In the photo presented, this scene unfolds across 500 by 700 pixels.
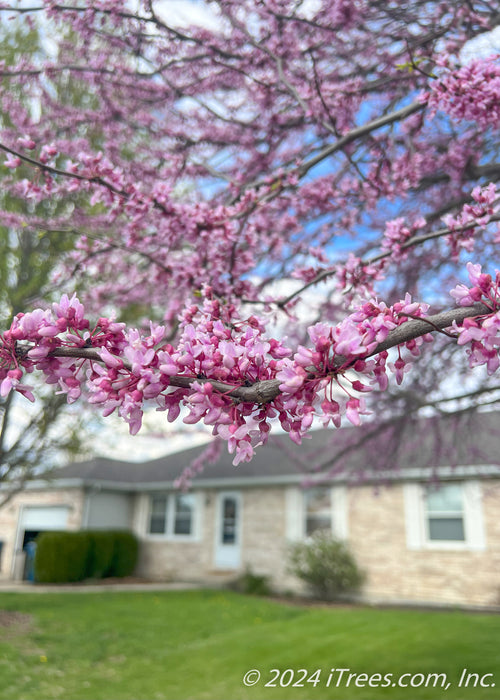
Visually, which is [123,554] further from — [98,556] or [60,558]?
[60,558]

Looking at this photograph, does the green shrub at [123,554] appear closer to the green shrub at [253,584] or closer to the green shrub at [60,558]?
the green shrub at [60,558]

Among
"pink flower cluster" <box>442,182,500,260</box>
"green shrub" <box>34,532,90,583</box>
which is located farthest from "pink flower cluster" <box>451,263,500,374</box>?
"green shrub" <box>34,532,90,583</box>

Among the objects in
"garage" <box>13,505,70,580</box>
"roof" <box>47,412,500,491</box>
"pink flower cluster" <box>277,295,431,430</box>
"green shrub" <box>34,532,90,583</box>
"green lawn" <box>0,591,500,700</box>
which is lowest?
"green lawn" <box>0,591,500,700</box>

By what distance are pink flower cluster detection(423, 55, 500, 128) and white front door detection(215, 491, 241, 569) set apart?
1353 cm

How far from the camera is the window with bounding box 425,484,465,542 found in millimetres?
11676

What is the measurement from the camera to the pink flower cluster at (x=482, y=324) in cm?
141

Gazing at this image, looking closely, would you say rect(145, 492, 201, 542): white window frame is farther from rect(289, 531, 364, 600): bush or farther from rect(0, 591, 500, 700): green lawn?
rect(0, 591, 500, 700): green lawn

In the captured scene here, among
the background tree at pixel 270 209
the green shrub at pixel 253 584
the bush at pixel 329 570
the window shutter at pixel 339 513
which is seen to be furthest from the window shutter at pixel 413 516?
the background tree at pixel 270 209

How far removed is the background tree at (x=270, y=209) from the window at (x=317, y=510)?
723 cm

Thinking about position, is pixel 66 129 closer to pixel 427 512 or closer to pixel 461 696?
pixel 461 696

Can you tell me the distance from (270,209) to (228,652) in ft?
18.5

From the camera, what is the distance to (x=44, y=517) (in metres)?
18.1

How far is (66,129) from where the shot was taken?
5.23m

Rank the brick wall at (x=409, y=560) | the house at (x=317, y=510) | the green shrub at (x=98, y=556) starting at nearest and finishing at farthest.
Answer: the house at (x=317, y=510)
the brick wall at (x=409, y=560)
the green shrub at (x=98, y=556)
